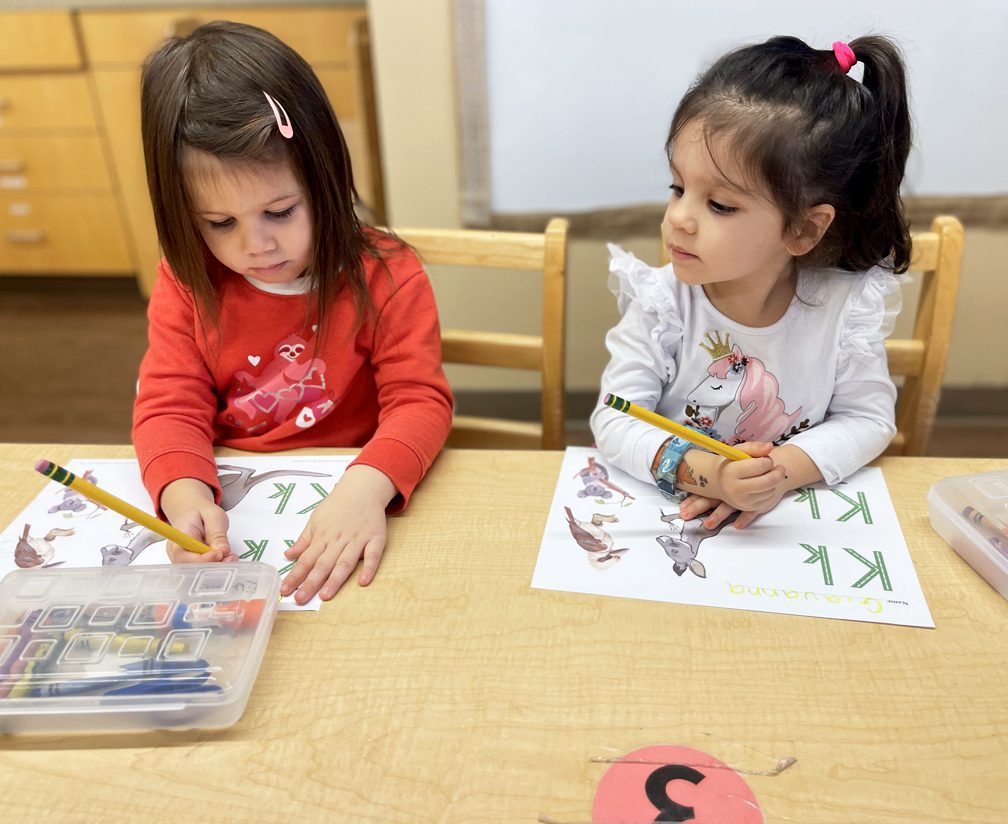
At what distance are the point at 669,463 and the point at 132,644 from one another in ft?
1.62

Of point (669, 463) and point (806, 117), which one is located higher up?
point (806, 117)

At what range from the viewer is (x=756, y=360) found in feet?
2.98

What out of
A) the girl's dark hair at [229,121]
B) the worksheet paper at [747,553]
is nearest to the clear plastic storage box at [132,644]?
the worksheet paper at [747,553]

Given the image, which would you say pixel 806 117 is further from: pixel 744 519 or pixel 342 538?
pixel 342 538

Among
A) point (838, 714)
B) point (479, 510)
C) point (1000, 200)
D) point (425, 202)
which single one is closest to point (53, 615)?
point (479, 510)

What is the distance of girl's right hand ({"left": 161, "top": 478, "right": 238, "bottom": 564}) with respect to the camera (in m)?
0.71

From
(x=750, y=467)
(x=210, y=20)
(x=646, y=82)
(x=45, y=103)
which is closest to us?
(x=750, y=467)

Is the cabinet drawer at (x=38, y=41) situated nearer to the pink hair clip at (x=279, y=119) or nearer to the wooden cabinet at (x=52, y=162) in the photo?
the wooden cabinet at (x=52, y=162)

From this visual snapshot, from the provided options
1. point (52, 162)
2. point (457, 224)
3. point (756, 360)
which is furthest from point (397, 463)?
point (52, 162)

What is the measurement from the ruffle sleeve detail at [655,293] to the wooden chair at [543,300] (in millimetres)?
92

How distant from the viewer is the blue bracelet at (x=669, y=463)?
2.61 ft

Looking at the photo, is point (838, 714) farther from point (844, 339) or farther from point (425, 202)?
point (425, 202)

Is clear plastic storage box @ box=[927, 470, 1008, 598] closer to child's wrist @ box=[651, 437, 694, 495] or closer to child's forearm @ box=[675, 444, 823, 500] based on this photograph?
child's forearm @ box=[675, 444, 823, 500]

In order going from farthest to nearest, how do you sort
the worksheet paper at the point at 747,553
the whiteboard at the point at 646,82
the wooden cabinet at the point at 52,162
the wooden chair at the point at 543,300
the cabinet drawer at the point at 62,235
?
the cabinet drawer at the point at 62,235 → the wooden cabinet at the point at 52,162 → the whiteboard at the point at 646,82 → the wooden chair at the point at 543,300 → the worksheet paper at the point at 747,553
